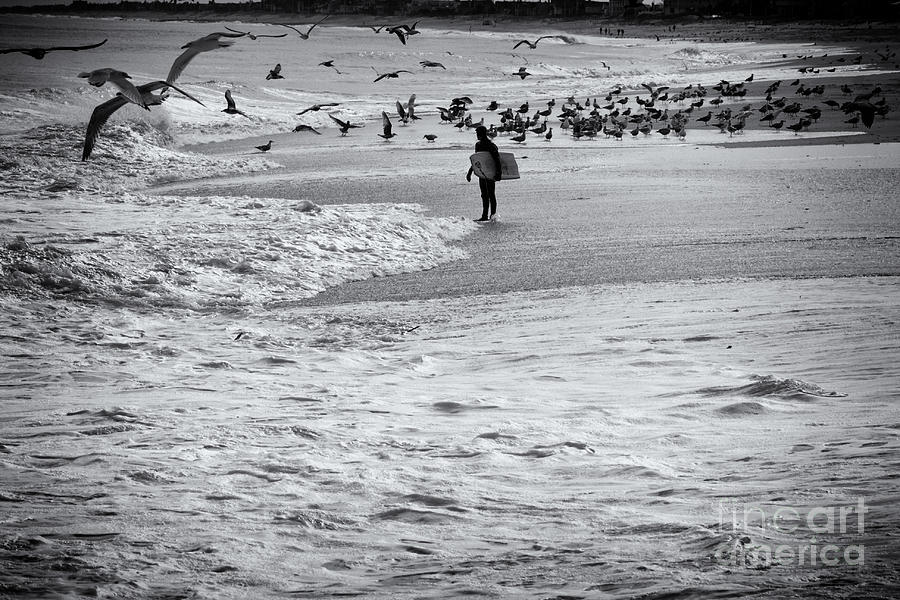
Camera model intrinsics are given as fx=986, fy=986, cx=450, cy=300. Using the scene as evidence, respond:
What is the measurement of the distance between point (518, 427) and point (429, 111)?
30.7 meters

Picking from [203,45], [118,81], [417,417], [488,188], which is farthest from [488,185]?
[417,417]

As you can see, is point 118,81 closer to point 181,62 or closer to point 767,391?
point 181,62

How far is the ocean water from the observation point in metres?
4.16

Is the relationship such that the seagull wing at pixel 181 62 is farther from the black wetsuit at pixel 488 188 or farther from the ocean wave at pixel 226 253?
the black wetsuit at pixel 488 188

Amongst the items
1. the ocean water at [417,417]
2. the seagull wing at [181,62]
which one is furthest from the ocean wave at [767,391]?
the seagull wing at [181,62]

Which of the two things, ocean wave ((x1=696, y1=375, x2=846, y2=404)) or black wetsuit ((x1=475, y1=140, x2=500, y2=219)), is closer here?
ocean wave ((x1=696, y1=375, x2=846, y2=404))

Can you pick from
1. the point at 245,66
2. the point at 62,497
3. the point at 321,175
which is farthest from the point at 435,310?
the point at 245,66

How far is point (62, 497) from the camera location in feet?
16.1

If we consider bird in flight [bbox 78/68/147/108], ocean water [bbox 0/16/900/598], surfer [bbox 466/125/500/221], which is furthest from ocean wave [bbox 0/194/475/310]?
bird in flight [bbox 78/68/147/108]

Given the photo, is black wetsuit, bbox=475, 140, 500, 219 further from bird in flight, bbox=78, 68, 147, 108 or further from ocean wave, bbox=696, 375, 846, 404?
ocean wave, bbox=696, 375, 846, 404

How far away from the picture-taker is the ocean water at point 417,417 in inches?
164

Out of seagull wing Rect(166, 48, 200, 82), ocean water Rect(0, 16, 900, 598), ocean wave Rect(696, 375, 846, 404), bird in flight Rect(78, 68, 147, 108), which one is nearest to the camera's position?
ocean water Rect(0, 16, 900, 598)

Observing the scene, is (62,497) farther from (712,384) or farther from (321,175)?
(321,175)

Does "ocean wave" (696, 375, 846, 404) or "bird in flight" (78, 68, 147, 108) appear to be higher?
"bird in flight" (78, 68, 147, 108)
